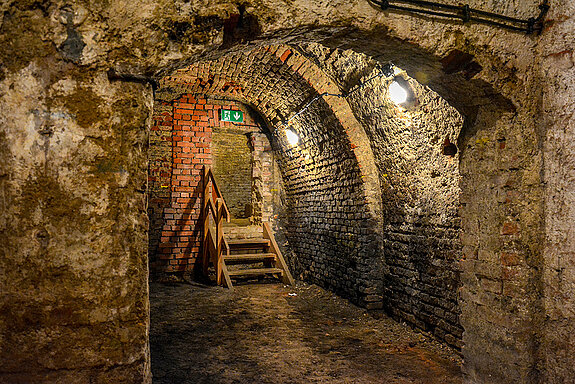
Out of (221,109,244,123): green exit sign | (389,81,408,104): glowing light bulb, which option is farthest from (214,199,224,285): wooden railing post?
(389,81,408,104): glowing light bulb

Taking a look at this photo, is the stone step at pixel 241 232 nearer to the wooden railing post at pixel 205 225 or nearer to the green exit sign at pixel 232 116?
the wooden railing post at pixel 205 225

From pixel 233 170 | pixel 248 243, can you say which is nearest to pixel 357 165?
pixel 248 243

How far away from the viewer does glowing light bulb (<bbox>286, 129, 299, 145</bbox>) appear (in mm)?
5610

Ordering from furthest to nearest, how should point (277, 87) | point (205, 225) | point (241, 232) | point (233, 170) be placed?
point (233, 170)
point (241, 232)
point (205, 225)
point (277, 87)

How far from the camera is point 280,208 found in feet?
21.7

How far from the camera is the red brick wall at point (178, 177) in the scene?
19.5 ft

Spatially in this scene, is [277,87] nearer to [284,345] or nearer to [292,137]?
[292,137]

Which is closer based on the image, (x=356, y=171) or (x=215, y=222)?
(x=356, y=171)

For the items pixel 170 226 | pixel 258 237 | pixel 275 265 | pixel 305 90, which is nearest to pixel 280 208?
pixel 258 237

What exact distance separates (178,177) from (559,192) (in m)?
5.20

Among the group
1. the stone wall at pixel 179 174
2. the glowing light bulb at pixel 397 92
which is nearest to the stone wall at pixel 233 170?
the stone wall at pixel 179 174

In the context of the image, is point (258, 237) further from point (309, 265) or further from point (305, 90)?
point (305, 90)

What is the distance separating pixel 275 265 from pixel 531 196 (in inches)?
179

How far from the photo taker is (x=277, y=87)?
5.14m
